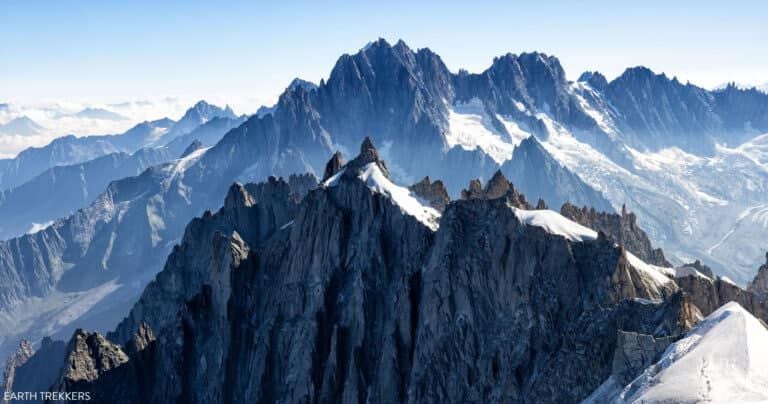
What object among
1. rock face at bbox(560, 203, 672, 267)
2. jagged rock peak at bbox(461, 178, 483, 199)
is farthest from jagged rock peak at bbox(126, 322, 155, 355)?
rock face at bbox(560, 203, 672, 267)

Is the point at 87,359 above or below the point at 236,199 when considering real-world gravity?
below

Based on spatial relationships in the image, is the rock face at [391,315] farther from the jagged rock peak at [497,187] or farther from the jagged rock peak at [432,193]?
the jagged rock peak at [432,193]

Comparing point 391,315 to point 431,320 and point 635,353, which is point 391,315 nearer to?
point 431,320

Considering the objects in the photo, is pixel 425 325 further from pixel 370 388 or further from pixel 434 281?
pixel 370 388

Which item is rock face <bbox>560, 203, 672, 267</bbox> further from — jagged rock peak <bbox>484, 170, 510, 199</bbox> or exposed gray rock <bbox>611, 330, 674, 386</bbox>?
exposed gray rock <bbox>611, 330, 674, 386</bbox>

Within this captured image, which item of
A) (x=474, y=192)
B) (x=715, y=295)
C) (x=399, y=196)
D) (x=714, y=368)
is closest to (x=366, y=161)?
(x=399, y=196)

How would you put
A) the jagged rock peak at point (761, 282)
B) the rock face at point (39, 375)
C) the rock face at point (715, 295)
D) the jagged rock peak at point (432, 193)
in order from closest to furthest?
the rock face at point (715, 295)
the jagged rock peak at point (761, 282)
the jagged rock peak at point (432, 193)
the rock face at point (39, 375)

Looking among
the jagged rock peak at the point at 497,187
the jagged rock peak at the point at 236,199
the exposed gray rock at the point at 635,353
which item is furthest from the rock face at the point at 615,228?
the jagged rock peak at the point at 236,199
